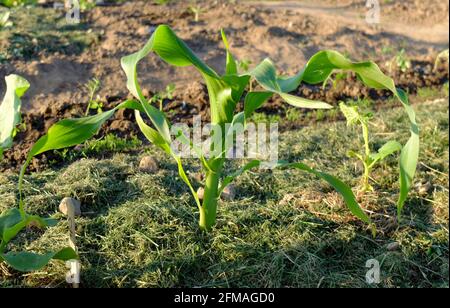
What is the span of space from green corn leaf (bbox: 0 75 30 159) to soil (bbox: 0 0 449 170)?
1.15 meters

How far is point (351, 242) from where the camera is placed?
304 centimetres

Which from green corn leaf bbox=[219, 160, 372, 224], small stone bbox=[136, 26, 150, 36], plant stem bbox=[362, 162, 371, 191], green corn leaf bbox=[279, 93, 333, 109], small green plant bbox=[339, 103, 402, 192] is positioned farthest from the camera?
small stone bbox=[136, 26, 150, 36]

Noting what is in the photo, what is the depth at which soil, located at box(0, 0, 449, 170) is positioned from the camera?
4574 mm

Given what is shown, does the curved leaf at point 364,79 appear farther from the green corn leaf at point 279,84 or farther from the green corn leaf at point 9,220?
the green corn leaf at point 9,220

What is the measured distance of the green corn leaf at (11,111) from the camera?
8.20 feet

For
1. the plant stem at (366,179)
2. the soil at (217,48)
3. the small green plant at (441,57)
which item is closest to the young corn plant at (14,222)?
the soil at (217,48)

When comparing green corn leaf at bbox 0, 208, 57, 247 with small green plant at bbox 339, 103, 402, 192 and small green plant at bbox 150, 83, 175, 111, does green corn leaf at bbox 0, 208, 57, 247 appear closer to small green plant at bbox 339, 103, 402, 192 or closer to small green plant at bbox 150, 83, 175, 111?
small green plant at bbox 339, 103, 402, 192

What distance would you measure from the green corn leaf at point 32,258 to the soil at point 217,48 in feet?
3.98

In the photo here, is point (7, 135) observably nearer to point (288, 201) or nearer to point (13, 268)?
point (13, 268)

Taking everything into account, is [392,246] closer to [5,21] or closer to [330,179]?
[330,179]

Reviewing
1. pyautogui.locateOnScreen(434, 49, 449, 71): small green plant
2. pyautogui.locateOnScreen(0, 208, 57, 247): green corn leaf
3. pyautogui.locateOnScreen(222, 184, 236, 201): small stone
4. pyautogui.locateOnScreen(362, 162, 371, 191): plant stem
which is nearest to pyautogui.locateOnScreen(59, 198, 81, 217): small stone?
pyautogui.locateOnScreen(0, 208, 57, 247): green corn leaf

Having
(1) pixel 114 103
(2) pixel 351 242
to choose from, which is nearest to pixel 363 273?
(2) pixel 351 242

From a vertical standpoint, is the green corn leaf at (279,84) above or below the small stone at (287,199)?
above

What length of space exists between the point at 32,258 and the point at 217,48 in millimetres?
3574
